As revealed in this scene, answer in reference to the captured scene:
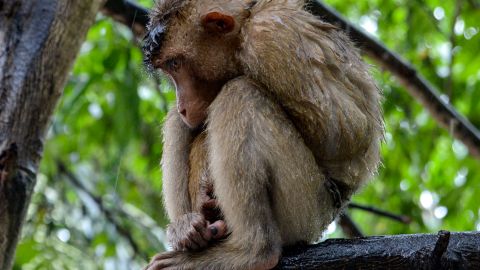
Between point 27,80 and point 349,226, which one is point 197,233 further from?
point 349,226

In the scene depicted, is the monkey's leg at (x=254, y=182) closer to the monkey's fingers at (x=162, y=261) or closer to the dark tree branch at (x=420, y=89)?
the monkey's fingers at (x=162, y=261)

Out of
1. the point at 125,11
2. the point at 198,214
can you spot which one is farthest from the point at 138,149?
the point at 198,214

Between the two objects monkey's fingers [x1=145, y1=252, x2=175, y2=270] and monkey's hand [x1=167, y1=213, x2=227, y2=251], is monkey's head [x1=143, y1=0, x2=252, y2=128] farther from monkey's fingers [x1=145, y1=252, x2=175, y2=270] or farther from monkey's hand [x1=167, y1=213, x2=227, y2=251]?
monkey's fingers [x1=145, y1=252, x2=175, y2=270]

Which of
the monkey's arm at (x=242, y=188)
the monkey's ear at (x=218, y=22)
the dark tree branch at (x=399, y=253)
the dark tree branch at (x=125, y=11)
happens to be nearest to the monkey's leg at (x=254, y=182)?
the monkey's arm at (x=242, y=188)

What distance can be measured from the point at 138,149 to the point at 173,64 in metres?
5.43

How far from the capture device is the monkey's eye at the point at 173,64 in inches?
186

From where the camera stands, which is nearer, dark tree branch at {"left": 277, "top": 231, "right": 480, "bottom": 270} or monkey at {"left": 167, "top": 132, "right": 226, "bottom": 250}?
dark tree branch at {"left": 277, "top": 231, "right": 480, "bottom": 270}

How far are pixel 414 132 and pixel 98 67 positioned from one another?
3537mm

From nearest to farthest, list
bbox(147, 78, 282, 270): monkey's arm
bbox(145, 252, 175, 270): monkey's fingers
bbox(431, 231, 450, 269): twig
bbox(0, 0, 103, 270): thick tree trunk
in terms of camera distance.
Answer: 1. bbox(431, 231, 450, 269): twig
2. bbox(147, 78, 282, 270): monkey's arm
3. bbox(145, 252, 175, 270): monkey's fingers
4. bbox(0, 0, 103, 270): thick tree trunk

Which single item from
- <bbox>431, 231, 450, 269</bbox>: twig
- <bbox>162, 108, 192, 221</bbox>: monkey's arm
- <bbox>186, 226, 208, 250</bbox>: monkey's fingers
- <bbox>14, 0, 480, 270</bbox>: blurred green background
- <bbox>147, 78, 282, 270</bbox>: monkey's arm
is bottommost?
<bbox>14, 0, 480, 270</bbox>: blurred green background

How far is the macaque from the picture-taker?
3.94 meters

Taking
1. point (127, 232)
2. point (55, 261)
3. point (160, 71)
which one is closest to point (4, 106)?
point (160, 71)

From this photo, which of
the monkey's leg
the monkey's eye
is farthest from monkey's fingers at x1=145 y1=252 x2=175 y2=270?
the monkey's eye

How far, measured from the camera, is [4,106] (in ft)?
14.3
